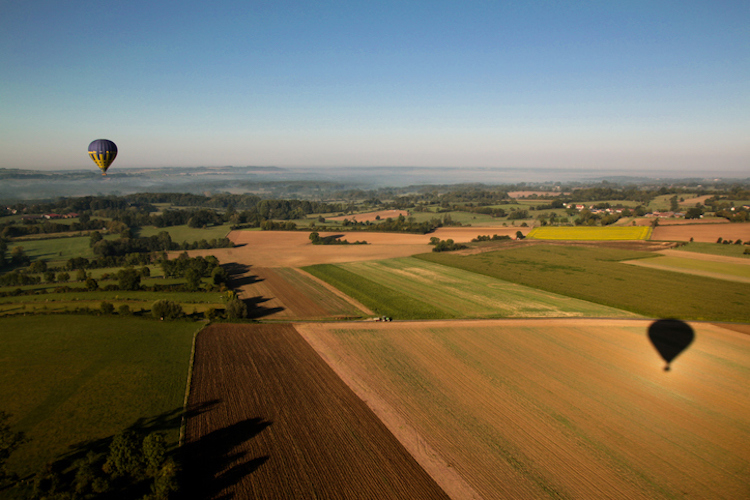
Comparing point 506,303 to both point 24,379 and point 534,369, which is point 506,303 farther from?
point 24,379

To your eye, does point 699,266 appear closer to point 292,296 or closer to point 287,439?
point 292,296

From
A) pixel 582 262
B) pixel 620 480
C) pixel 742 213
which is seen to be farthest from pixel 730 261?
pixel 620 480

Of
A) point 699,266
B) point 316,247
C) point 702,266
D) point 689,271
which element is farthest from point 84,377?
point 702,266

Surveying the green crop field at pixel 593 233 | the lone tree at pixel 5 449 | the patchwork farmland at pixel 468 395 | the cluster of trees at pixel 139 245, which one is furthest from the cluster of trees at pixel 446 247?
the lone tree at pixel 5 449

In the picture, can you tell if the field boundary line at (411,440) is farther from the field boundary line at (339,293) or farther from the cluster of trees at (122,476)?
the field boundary line at (339,293)

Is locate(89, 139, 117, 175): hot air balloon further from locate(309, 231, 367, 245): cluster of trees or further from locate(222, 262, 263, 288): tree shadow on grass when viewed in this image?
locate(309, 231, 367, 245): cluster of trees

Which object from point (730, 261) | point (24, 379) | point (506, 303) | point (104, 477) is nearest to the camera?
point (104, 477)
